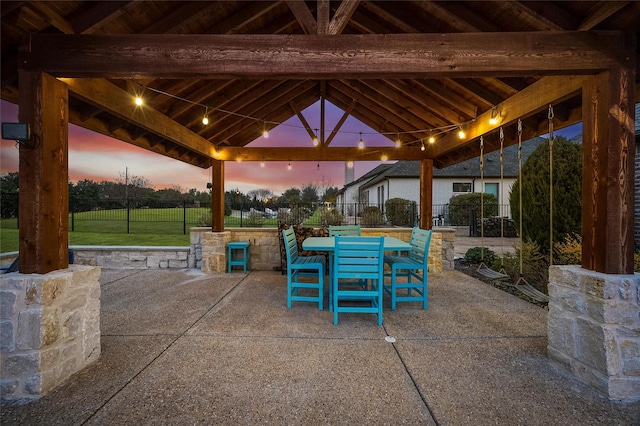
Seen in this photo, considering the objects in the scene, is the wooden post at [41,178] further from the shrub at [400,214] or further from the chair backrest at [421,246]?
the shrub at [400,214]

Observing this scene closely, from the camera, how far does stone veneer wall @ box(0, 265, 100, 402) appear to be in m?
2.00

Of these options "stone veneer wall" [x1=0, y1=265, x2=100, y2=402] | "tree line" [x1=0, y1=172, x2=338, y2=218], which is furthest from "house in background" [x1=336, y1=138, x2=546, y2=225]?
"stone veneer wall" [x1=0, y1=265, x2=100, y2=402]

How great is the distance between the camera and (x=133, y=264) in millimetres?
6086

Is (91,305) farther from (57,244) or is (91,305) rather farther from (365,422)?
(365,422)

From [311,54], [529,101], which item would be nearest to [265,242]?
[311,54]

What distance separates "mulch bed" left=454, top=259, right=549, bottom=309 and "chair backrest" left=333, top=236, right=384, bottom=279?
2.43m

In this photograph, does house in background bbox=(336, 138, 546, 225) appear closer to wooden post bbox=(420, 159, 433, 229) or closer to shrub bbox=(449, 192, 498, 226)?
shrub bbox=(449, 192, 498, 226)

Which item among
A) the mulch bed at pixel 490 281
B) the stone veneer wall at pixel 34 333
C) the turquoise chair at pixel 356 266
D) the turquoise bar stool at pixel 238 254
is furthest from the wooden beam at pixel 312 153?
the stone veneer wall at pixel 34 333

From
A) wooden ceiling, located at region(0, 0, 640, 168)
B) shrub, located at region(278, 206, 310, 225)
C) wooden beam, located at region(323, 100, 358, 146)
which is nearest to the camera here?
wooden ceiling, located at region(0, 0, 640, 168)

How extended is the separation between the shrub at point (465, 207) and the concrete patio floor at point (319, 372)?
A: 33.6 feet

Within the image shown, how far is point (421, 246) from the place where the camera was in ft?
13.1

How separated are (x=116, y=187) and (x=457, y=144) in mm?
16837

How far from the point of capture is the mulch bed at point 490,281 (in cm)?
406

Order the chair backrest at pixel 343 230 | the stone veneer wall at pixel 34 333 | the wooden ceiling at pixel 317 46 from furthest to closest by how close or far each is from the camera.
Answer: the chair backrest at pixel 343 230 → the wooden ceiling at pixel 317 46 → the stone veneer wall at pixel 34 333
